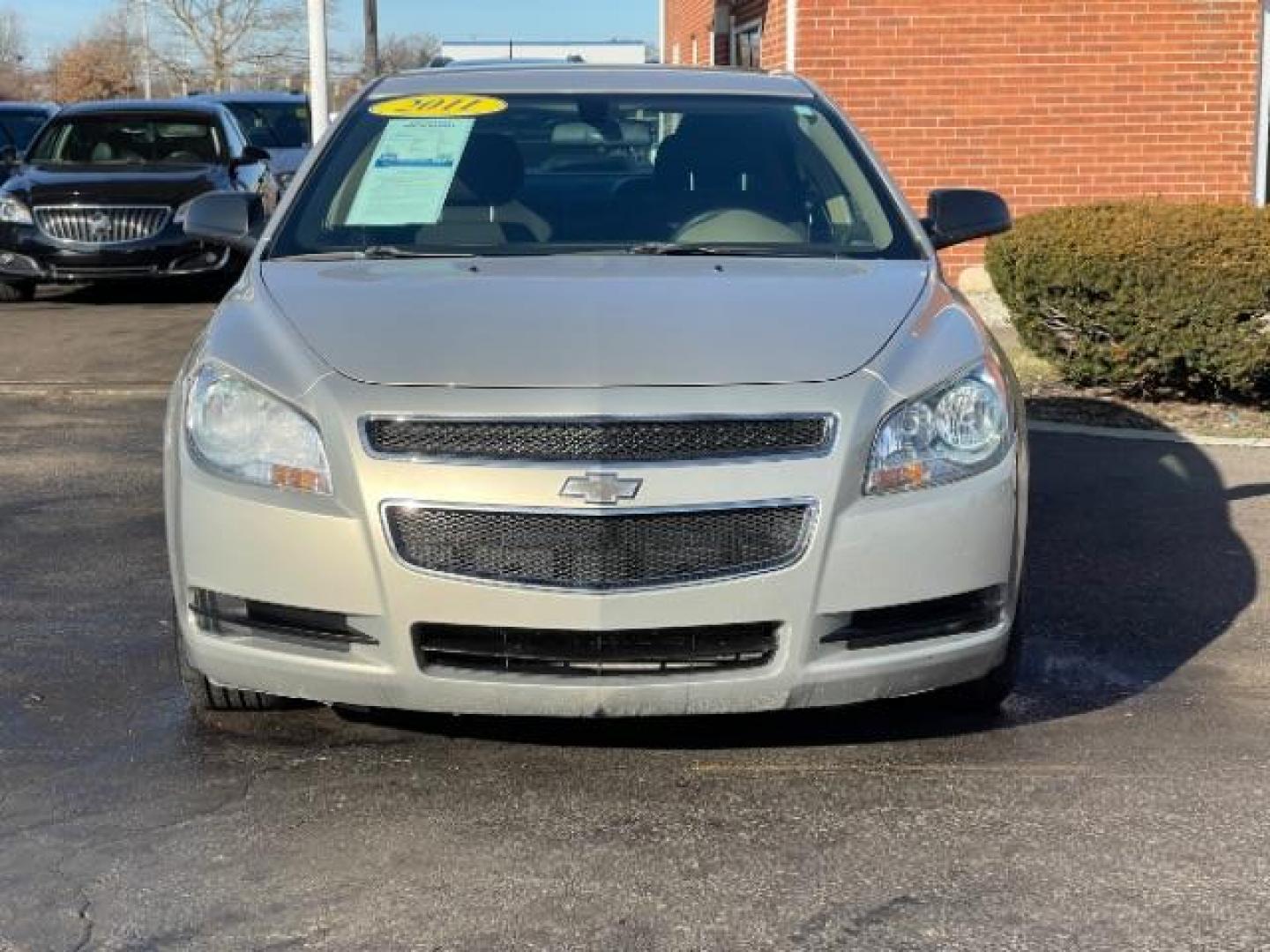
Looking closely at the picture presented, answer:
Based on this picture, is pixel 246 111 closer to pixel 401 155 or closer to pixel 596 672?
pixel 401 155

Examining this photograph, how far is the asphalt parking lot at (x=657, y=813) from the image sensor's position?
3.39 metres

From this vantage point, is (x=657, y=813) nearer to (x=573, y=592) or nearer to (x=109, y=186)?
(x=573, y=592)

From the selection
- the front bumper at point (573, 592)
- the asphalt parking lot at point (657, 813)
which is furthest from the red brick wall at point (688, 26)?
the front bumper at point (573, 592)

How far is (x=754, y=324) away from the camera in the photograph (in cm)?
411

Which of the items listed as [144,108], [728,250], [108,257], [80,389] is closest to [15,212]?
[108,257]

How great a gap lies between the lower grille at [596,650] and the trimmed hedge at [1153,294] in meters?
5.34

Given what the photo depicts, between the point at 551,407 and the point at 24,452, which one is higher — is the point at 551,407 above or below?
above

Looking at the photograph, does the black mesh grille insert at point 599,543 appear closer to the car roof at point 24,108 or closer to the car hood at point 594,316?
the car hood at point 594,316

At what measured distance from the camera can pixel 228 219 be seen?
547 cm

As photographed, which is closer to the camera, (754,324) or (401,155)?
(754,324)

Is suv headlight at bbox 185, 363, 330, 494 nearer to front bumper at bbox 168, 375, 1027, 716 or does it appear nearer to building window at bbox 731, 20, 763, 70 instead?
front bumper at bbox 168, 375, 1027, 716

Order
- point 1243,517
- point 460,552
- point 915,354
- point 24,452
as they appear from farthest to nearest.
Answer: point 24,452, point 1243,517, point 915,354, point 460,552

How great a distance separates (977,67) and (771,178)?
24.6ft

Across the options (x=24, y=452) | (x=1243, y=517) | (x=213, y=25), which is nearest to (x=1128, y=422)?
(x=1243, y=517)
